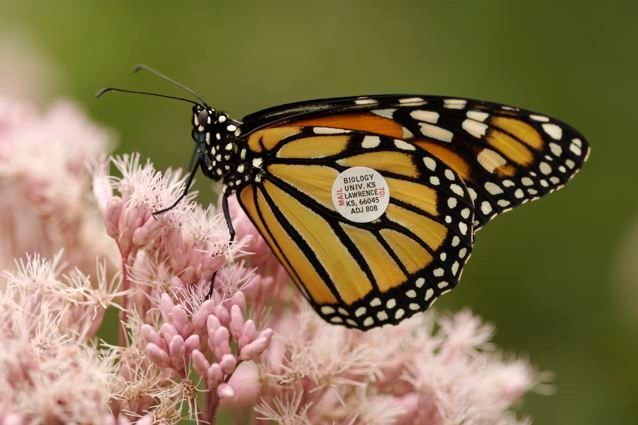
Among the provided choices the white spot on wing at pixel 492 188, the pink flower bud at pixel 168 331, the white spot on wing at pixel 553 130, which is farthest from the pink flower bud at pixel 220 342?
the white spot on wing at pixel 553 130

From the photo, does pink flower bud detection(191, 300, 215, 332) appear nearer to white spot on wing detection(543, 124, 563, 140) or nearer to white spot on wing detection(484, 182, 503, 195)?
white spot on wing detection(484, 182, 503, 195)

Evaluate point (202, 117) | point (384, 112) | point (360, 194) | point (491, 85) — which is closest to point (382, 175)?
point (360, 194)

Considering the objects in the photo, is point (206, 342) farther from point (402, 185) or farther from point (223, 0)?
point (223, 0)

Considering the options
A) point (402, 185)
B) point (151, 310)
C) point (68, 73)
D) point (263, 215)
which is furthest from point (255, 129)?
point (68, 73)

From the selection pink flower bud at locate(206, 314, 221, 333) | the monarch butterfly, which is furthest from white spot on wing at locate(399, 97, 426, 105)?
pink flower bud at locate(206, 314, 221, 333)

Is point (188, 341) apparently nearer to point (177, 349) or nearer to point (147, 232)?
point (177, 349)
